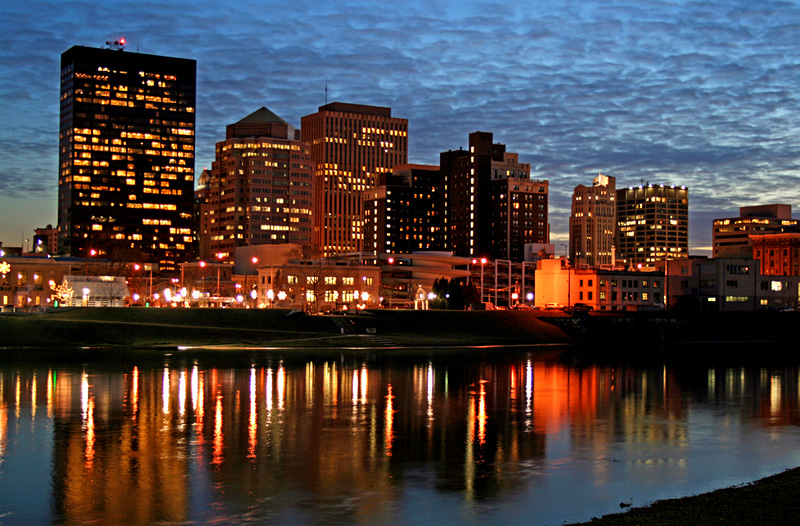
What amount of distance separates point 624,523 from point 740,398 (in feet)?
113

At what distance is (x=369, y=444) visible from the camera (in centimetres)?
3566

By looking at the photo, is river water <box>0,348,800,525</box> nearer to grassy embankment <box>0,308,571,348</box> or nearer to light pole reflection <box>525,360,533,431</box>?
light pole reflection <box>525,360,533,431</box>

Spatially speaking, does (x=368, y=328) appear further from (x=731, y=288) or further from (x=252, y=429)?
(x=731, y=288)

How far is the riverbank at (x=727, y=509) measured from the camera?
2238 centimetres

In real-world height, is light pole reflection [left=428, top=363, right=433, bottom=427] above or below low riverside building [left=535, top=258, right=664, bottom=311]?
below

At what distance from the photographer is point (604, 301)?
16988 centimetres

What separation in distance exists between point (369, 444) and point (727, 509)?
15.7m

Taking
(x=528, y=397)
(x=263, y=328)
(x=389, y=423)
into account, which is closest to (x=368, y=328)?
(x=263, y=328)

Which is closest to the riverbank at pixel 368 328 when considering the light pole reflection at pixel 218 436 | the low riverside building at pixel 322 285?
the low riverside building at pixel 322 285

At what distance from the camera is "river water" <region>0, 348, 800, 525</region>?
2594 centimetres

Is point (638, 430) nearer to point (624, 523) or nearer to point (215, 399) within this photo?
point (624, 523)

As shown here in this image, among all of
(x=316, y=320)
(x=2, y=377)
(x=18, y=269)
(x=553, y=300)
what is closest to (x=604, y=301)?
(x=553, y=300)

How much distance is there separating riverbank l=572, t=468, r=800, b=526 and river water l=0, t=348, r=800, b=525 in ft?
5.49

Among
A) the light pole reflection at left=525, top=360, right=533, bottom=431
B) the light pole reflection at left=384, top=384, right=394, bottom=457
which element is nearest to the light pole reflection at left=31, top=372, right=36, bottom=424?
the light pole reflection at left=384, top=384, right=394, bottom=457
